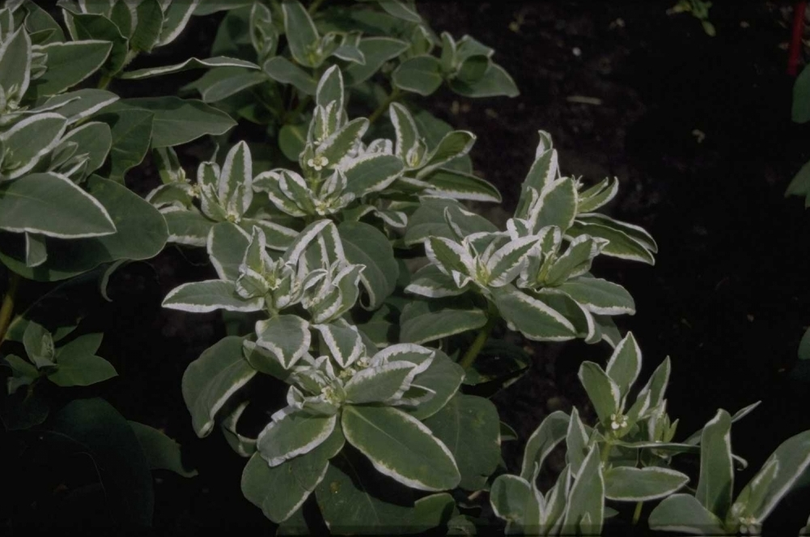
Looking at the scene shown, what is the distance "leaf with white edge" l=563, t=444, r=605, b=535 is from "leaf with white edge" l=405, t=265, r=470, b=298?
0.32 meters

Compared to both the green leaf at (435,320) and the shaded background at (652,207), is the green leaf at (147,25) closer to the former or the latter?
the shaded background at (652,207)

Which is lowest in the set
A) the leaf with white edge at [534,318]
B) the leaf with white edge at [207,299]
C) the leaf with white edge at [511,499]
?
the leaf with white edge at [511,499]

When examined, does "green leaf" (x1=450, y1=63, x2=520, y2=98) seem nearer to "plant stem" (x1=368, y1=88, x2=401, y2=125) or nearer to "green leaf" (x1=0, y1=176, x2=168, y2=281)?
"plant stem" (x1=368, y1=88, x2=401, y2=125)

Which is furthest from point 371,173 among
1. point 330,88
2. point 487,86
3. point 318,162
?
point 487,86

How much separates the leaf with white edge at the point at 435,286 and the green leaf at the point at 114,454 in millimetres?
488

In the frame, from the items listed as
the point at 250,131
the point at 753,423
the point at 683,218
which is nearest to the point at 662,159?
the point at 683,218

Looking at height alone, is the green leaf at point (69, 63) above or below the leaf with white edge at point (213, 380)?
above

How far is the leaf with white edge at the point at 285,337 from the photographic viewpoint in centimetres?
102

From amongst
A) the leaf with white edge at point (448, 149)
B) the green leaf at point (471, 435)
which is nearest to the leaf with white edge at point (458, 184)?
the leaf with white edge at point (448, 149)

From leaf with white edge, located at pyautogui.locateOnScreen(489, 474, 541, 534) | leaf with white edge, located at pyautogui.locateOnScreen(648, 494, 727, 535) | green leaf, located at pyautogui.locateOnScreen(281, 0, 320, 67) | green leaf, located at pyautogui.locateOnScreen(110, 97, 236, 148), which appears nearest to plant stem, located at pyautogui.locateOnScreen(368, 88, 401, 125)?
green leaf, located at pyautogui.locateOnScreen(281, 0, 320, 67)

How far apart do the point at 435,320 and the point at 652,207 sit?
1.21 meters

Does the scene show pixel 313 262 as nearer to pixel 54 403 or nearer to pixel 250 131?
pixel 54 403

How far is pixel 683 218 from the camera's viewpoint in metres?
2.14

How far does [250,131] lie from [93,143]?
991mm
